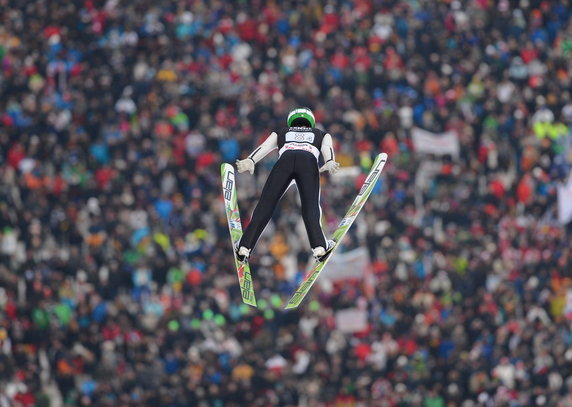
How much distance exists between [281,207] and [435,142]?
4036mm

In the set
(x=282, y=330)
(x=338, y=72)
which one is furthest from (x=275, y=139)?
(x=338, y=72)

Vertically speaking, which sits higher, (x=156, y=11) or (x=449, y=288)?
(x=156, y=11)

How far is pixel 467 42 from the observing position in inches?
1367

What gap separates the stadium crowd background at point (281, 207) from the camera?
26578mm

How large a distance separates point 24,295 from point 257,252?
4573mm

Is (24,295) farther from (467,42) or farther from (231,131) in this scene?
(467,42)

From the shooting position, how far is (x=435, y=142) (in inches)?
1237

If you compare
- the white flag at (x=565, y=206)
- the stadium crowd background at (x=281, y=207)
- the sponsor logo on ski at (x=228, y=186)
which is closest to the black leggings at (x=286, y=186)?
the sponsor logo on ski at (x=228, y=186)

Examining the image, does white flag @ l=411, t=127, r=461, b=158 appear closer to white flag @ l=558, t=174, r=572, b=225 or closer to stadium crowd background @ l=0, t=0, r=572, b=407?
stadium crowd background @ l=0, t=0, r=572, b=407

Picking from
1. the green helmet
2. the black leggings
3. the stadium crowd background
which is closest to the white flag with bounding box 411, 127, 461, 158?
the stadium crowd background

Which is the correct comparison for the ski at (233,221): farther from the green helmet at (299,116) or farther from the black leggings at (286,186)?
the green helmet at (299,116)

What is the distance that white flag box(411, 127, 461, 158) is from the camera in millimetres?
31297

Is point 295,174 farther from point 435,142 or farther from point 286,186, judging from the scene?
point 435,142

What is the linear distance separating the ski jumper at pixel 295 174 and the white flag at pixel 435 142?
48.5ft
